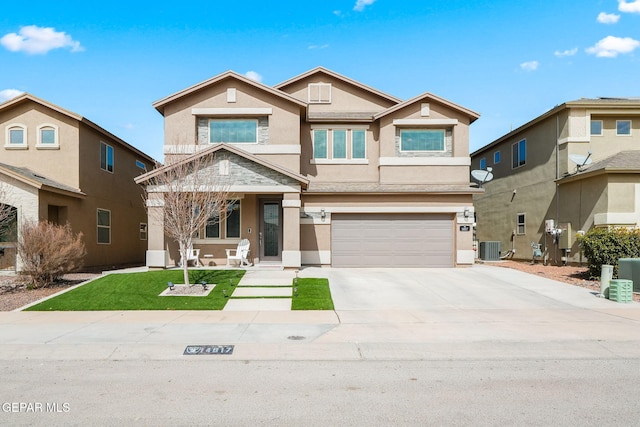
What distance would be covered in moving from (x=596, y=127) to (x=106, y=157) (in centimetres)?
2342

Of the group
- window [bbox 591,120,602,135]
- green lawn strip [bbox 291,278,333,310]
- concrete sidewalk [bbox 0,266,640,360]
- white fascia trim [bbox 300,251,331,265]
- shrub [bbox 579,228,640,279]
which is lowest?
concrete sidewalk [bbox 0,266,640,360]

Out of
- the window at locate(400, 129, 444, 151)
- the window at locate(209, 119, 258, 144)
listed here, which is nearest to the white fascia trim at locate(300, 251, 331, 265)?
the window at locate(209, 119, 258, 144)

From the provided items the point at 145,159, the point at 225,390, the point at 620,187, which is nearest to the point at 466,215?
the point at 620,187

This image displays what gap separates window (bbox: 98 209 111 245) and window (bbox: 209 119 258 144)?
6.52 m

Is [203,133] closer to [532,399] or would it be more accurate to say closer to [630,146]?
[532,399]

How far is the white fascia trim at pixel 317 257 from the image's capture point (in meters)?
18.0

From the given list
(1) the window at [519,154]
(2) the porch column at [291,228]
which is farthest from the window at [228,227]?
(1) the window at [519,154]

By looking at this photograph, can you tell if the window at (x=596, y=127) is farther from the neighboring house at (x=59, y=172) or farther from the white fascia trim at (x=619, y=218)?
the neighboring house at (x=59, y=172)

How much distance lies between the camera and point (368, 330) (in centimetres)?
871

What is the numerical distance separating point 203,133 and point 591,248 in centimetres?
1586

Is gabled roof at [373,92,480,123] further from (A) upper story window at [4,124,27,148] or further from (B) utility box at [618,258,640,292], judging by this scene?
(A) upper story window at [4,124,27,148]

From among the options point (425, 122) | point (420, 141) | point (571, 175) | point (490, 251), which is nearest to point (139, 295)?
point (420, 141)

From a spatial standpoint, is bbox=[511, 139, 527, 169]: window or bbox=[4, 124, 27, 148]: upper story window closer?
bbox=[4, 124, 27, 148]: upper story window

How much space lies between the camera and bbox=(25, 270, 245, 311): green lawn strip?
36.0ft
